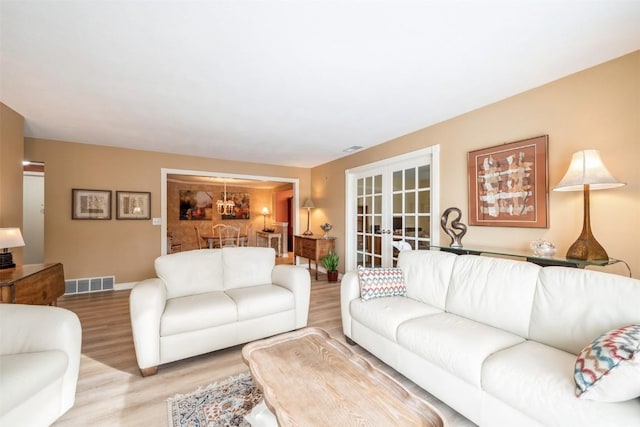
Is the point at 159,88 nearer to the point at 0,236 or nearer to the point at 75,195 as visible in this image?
the point at 0,236

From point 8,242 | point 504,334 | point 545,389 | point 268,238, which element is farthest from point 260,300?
point 268,238

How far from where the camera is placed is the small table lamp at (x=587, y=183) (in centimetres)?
191

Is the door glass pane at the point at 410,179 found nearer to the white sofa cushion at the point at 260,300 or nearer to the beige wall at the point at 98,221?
the white sofa cushion at the point at 260,300

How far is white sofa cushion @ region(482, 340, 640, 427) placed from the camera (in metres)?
1.04

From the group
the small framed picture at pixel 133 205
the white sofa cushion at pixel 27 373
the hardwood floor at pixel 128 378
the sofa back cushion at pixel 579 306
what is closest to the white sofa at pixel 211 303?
the hardwood floor at pixel 128 378

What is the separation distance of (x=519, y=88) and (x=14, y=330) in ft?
13.4

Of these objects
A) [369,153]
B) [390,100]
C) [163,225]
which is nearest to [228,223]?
[163,225]

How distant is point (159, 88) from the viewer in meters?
2.44

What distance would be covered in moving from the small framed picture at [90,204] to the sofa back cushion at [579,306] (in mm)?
5592

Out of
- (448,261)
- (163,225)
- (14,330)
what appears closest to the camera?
(14,330)

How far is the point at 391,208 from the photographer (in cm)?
418

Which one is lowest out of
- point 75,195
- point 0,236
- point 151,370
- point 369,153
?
point 151,370

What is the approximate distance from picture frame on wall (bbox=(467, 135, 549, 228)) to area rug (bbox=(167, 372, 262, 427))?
269 centimetres

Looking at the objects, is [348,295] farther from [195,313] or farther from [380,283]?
[195,313]
